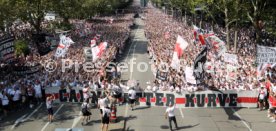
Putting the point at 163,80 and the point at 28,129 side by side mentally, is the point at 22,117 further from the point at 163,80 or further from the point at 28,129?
the point at 163,80

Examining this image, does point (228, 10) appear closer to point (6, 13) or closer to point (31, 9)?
point (31, 9)

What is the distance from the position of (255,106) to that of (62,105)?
12007 mm

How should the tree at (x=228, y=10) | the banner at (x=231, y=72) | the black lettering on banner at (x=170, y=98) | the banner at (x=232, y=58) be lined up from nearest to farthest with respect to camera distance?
the black lettering on banner at (x=170, y=98) < the banner at (x=232, y=58) < the banner at (x=231, y=72) < the tree at (x=228, y=10)

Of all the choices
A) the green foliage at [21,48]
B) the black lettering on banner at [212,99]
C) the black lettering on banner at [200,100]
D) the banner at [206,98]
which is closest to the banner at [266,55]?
the banner at [206,98]

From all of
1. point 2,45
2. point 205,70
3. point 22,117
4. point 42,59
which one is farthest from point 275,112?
point 42,59

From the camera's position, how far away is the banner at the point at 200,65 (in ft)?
75.8

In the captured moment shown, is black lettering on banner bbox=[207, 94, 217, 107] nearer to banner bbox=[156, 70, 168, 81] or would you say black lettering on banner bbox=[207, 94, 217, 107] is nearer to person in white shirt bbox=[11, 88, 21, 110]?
banner bbox=[156, 70, 168, 81]

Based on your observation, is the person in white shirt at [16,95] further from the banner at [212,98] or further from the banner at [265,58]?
the banner at [265,58]

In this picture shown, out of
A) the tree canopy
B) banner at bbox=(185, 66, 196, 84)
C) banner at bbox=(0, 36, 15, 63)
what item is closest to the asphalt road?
banner at bbox=(185, 66, 196, 84)

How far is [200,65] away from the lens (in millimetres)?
24906

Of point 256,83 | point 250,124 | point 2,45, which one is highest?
point 2,45

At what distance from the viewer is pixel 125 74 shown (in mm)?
35062

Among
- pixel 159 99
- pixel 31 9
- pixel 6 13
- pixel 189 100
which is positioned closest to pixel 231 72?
pixel 189 100

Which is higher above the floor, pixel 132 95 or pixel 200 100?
pixel 132 95
